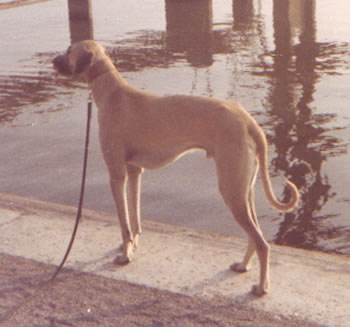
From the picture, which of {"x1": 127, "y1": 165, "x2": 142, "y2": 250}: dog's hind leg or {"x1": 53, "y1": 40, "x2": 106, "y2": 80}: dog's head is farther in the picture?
{"x1": 127, "y1": 165, "x2": 142, "y2": 250}: dog's hind leg

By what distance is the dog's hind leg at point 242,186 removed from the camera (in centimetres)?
401

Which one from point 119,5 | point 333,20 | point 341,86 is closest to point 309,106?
point 341,86

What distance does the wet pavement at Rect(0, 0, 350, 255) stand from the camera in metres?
6.25

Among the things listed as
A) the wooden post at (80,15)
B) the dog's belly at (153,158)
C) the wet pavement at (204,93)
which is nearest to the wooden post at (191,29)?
the wet pavement at (204,93)

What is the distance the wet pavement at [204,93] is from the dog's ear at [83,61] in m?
0.37

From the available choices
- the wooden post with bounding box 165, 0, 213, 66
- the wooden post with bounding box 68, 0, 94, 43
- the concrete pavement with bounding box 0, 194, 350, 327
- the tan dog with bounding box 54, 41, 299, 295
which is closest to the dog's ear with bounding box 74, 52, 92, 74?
the tan dog with bounding box 54, 41, 299, 295

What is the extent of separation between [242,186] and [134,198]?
1.20m

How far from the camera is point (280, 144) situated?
25.1ft

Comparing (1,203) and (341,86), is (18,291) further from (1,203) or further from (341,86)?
(341,86)

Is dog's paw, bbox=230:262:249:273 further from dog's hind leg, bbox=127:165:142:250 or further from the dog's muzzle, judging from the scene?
the dog's muzzle

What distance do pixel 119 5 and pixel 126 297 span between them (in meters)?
17.8

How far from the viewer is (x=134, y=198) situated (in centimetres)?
499

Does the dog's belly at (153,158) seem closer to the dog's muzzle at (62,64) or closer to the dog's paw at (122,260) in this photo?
the dog's paw at (122,260)

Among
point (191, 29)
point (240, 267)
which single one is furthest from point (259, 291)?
point (191, 29)
